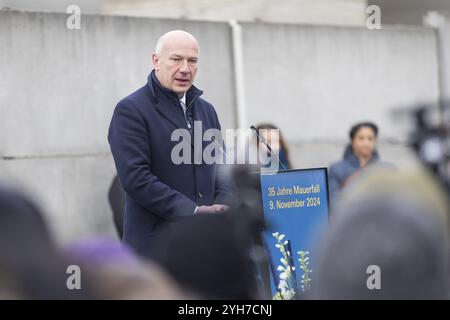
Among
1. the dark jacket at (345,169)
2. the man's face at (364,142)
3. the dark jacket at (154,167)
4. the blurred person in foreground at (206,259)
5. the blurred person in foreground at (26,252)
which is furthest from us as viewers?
the man's face at (364,142)

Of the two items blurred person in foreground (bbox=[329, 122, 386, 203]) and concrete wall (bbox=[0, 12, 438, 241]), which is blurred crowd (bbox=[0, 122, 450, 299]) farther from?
concrete wall (bbox=[0, 12, 438, 241])

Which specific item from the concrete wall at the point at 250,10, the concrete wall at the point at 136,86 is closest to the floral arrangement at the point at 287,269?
the concrete wall at the point at 136,86

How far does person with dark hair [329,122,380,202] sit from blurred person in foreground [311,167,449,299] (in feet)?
14.7

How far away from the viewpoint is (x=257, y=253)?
2986mm

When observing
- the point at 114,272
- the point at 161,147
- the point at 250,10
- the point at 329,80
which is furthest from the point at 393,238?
the point at 250,10

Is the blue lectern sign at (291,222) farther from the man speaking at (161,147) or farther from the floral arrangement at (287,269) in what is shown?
the man speaking at (161,147)

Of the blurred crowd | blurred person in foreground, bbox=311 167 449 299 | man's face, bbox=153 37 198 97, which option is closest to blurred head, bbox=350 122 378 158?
man's face, bbox=153 37 198 97

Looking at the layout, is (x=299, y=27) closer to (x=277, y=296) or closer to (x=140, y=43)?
(x=140, y=43)

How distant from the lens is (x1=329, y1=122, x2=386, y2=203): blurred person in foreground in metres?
6.55

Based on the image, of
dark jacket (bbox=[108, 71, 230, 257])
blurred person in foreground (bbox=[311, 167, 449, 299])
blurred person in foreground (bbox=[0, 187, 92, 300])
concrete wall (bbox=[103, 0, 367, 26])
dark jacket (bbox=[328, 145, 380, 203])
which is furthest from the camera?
concrete wall (bbox=[103, 0, 367, 26])

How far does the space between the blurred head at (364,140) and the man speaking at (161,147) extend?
290 cm

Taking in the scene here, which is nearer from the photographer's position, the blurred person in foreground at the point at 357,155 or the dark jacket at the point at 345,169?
the dark jacket at the point at 345,169

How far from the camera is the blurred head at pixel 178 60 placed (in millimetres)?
4219

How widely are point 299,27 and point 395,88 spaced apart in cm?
109
